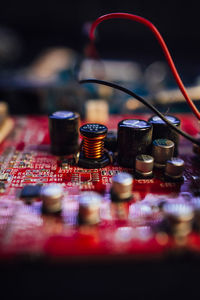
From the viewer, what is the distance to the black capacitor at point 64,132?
1.50 metres

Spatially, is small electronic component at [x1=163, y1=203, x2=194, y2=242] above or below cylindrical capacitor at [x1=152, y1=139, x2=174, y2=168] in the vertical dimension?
below

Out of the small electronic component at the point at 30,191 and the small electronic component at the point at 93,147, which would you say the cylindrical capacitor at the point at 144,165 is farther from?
the small electronic component at the point at 30,191

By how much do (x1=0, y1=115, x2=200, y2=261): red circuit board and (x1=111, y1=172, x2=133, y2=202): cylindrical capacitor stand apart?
0.03 metres

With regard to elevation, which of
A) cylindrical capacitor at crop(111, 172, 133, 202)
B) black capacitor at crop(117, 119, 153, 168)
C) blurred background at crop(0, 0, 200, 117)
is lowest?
cylindrical capacitor at crop(111, 172, 133, 202)

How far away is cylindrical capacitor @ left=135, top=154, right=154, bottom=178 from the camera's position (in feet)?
4.19

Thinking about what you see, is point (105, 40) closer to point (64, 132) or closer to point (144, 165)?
point (64, 132)

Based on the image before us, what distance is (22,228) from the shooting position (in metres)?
0.98

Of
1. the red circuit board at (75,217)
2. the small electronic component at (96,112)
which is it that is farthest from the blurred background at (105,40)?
the red circuit board at (75,217)

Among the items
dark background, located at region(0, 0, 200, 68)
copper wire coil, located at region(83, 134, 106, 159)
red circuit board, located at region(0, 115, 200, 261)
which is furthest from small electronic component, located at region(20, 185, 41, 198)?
dark background, located at region(0, 0, 200, 68)

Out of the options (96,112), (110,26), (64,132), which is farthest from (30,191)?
(110,26)

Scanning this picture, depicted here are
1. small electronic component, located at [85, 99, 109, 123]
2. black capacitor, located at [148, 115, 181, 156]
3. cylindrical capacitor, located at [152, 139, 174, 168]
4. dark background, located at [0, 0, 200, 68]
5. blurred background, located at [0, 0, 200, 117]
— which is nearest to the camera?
cylindrical capacitor, located at [152, 139, 174, 168]

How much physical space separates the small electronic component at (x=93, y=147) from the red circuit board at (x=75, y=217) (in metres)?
0.04

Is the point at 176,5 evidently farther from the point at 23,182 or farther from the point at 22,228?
the point at 22,228

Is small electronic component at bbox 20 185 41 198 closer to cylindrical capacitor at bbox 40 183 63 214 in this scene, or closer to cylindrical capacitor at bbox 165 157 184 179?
cylindrical capacitor at bbox 40 183 63 214
